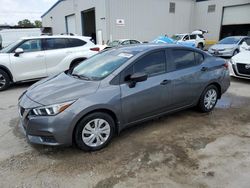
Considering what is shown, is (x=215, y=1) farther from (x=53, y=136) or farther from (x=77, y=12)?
(x=53, y=136)

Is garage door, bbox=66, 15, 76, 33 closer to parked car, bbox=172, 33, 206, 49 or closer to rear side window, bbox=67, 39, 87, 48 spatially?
parked car, bbox=172, 33, 206, 49

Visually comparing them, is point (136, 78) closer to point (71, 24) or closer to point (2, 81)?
point (2, 81)

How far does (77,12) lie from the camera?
26438 millimetres

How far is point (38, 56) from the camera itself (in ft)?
24.3

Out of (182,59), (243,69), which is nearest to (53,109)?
(182,59)

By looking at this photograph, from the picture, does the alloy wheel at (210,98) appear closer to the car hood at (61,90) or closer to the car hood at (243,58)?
the car hood at (61,90)

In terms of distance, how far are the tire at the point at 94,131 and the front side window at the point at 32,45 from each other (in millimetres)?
5047

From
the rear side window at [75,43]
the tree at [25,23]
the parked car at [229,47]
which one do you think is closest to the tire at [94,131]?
the rear side window at [75,43]

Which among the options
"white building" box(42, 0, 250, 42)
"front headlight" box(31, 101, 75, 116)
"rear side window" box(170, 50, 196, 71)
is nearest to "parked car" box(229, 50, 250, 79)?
"rear side window" box(170, 50, 196, 71)

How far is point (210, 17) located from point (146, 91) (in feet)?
82.6

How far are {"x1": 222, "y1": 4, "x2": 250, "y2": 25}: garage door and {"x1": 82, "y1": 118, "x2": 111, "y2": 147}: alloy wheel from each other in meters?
24.3

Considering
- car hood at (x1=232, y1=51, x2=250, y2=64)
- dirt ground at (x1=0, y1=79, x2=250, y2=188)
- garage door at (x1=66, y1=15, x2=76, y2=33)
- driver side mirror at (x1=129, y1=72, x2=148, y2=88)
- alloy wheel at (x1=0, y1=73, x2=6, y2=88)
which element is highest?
garage door at (x1=66, y1=15, x2=76, y2=33)

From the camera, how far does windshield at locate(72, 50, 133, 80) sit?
149 inches

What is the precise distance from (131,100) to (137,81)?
31 centimetres
